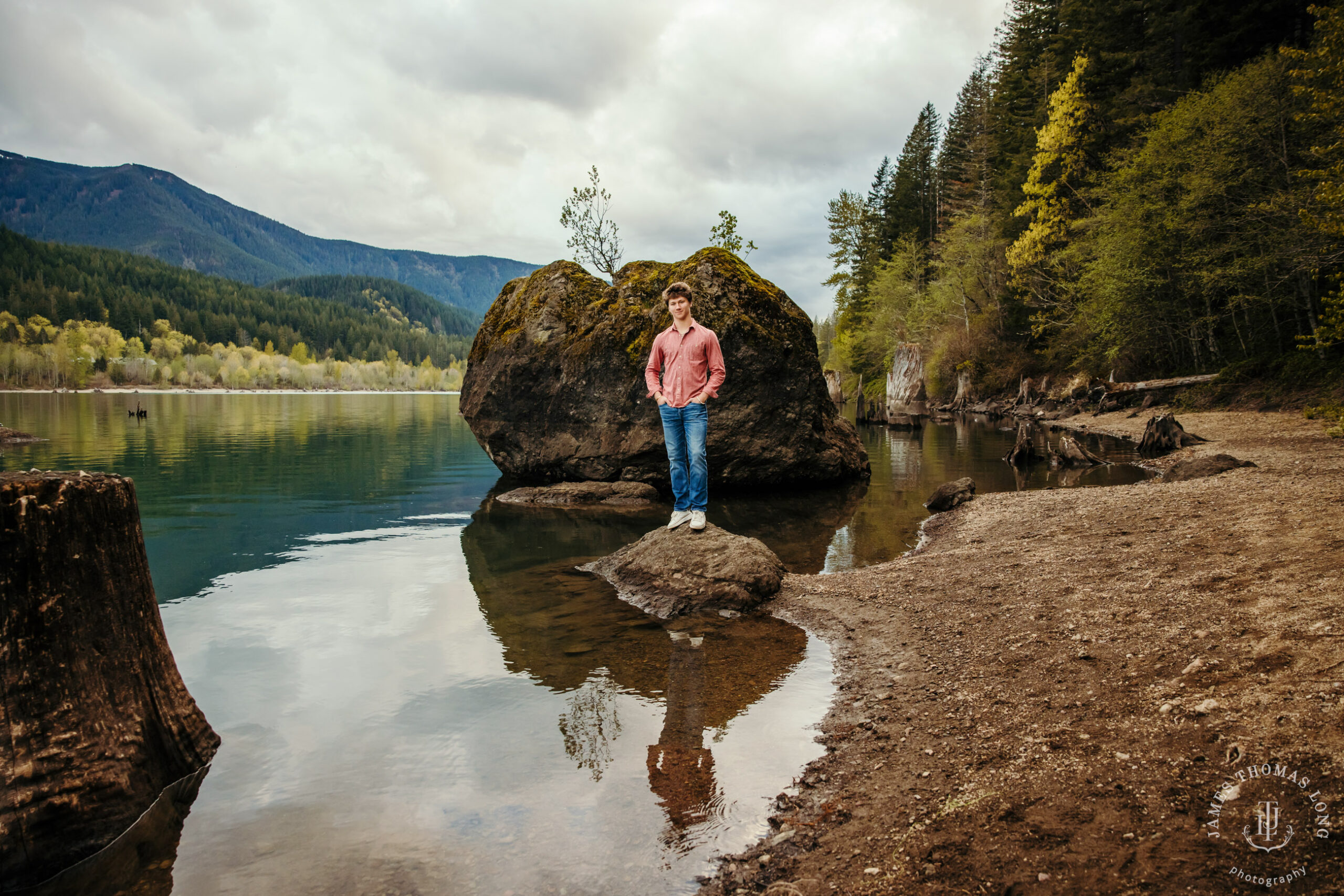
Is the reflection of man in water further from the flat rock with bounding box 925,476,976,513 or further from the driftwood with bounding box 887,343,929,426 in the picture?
the driftwood with bounding box 887,343,929,426

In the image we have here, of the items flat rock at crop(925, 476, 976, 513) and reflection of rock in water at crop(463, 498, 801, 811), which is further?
flat rock at crop(925, 476, 976, 513)

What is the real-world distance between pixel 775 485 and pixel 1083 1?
36213mm

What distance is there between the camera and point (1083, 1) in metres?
35.2

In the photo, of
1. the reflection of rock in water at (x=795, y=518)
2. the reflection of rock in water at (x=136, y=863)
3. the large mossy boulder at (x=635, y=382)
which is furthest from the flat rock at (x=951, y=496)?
the reflection of rock in water at (x=136, y=863)

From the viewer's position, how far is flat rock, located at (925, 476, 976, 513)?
12969 millimetres

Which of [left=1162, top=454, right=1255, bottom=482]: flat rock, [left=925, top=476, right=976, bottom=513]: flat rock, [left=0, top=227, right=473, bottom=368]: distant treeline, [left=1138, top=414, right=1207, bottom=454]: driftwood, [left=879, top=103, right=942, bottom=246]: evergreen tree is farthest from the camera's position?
[left=0, top=227, right=473, bottom=368]: distant treeline

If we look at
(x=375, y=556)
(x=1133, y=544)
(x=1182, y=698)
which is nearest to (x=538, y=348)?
(x=375, y=556)

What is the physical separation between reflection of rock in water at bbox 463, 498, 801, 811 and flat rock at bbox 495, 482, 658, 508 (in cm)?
496

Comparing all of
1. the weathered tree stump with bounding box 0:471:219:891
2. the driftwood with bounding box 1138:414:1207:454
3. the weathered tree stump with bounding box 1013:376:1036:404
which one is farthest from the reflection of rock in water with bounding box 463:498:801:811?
the weathered tree stump with bounding box 1013:376:1036:404

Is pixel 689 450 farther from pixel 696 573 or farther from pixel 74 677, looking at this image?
pixel 74 677

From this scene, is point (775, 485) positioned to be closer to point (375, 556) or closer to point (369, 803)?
point (375, 556)

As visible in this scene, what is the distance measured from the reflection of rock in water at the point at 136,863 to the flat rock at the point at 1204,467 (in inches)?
534

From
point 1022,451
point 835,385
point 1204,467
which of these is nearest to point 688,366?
point 1204,467

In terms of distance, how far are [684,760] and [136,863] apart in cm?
279
